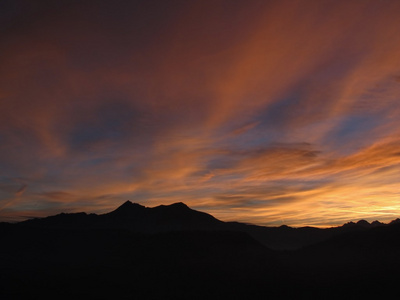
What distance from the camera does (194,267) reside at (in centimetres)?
8125

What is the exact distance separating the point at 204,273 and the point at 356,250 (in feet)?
154

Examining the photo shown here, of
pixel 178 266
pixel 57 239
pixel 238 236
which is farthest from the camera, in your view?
pixel 57 239

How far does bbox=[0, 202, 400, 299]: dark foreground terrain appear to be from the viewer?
6275cm

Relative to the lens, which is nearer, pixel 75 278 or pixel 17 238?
pixel 75 278

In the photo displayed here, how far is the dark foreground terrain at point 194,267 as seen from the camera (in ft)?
206

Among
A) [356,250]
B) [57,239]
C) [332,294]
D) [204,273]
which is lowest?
[332,294]

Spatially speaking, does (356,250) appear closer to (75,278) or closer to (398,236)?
(398,236)

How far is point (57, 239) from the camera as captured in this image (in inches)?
5157

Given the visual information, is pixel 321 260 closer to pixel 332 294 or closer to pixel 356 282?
pixel 356 282

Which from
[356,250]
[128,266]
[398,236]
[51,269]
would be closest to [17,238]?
[51,269]

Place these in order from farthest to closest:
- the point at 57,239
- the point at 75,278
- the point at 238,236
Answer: the point at 57,239, the point at 238,236, the point at 75,278

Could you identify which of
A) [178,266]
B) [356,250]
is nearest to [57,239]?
[178,266]

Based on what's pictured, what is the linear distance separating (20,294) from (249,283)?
1707 inches

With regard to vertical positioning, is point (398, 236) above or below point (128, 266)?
above
